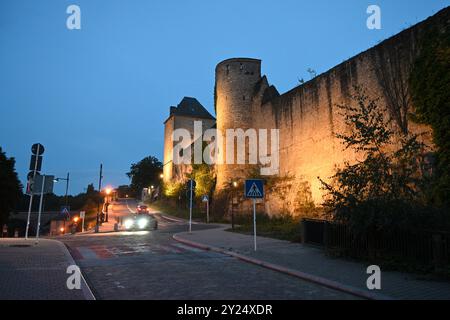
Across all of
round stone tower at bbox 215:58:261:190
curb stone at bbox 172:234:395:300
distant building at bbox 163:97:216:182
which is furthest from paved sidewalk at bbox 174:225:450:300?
distant building at bbox 163:97:216:182

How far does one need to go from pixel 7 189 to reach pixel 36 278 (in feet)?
134

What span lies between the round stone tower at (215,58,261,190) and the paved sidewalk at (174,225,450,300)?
19628mm

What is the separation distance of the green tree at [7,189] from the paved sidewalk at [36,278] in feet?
119

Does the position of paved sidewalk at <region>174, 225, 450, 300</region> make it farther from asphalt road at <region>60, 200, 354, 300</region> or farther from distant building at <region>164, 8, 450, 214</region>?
distant building at <region>164, 8, 450, 214</region>

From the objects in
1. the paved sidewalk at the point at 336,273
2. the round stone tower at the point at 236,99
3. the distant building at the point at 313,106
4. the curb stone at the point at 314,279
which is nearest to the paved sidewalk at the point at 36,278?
the curb stone at the point at 314,279

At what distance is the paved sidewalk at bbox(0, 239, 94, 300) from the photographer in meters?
5.07

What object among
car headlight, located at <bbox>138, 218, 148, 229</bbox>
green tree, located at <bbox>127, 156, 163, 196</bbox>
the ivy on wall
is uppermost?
green tree, located at <bbox>127, 156, 163, 196</bbox>

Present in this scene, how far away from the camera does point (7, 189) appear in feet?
131
